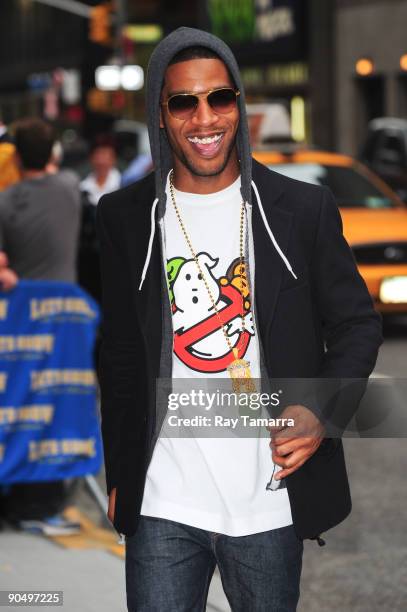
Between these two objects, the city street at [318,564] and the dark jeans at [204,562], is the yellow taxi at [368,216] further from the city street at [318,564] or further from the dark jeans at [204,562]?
the dark jeans at [204,562]

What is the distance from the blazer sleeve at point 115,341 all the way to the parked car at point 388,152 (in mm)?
15082

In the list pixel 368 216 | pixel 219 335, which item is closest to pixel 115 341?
pixel 219 335

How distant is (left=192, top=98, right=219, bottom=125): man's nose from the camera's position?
3.25 meters

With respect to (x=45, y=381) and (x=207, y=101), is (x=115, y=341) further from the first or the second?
(x=45, y=381)

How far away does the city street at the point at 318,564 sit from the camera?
18.1ft

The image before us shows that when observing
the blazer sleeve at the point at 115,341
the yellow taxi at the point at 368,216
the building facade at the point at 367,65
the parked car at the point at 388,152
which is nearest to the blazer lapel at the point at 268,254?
the blazer sleeve at the point at 115,341

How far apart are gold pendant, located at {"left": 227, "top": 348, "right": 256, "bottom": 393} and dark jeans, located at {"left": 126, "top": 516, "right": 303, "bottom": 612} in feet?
1.07

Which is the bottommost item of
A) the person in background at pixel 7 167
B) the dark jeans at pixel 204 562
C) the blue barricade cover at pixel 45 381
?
the blue barricade cover at pixel 45 381

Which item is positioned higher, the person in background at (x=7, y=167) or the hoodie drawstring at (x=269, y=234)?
the hoodie drawstring at (x=269, y=234)

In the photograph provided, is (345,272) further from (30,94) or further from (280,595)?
(30,94)

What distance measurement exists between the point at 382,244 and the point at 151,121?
10.0m

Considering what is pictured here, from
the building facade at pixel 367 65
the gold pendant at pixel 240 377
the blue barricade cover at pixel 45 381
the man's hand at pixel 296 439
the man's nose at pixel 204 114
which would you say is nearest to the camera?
the man's hand at pixel 296 439

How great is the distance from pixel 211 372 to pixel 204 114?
59cm

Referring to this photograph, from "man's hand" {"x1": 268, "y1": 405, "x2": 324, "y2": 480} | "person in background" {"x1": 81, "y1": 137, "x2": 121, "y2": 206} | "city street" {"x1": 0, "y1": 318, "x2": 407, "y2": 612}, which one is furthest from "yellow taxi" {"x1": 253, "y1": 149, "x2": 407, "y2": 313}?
"man's hand" {"x1": 268, "y1": 405, "x2": 324, "y2": 480}
